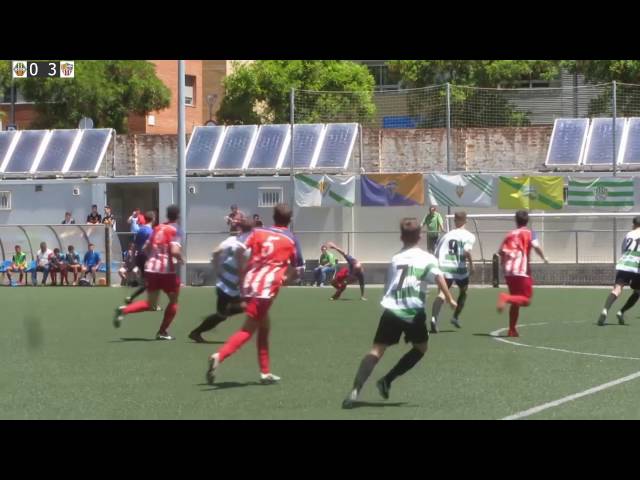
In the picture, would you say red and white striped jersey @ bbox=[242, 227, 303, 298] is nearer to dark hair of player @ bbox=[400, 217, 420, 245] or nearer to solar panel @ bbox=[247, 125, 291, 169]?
dark hair of player @ bbox=[400, 217, 420, 245]

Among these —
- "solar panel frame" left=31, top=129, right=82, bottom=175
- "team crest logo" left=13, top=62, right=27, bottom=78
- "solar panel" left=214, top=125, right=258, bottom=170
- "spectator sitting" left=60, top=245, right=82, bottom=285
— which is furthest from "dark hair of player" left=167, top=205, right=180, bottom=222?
"team crest logo" left=13, top=62, right=27, bottom=78

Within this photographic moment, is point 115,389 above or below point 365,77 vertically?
below

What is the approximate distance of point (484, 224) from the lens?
34312 millimetres

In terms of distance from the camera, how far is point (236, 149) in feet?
126

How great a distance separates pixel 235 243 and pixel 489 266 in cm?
1971

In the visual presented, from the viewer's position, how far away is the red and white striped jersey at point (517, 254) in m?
16.5

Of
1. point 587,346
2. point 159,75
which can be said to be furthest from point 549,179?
point 159,75

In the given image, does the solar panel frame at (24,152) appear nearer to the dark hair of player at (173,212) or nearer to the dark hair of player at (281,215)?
the dark hair of player at (173,212)

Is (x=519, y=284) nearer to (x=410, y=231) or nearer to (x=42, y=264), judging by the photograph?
(x=410, y=231)

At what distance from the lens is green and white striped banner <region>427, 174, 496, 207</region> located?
33719mm

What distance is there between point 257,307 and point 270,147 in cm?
2613

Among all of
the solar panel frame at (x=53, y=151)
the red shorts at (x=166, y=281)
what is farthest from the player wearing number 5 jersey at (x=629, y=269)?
the solar panel frame at (x=53, y=151)

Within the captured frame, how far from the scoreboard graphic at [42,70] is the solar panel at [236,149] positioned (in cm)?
1244
